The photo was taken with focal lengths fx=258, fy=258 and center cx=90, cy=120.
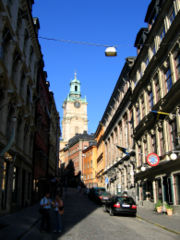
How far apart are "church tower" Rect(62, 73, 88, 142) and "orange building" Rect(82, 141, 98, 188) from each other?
103ft

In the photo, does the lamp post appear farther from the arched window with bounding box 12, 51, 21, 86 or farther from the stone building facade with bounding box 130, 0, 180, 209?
the arched window with bounding box 12, 51, 21, 86

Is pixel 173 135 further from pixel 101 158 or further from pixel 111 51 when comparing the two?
pixel 101 158

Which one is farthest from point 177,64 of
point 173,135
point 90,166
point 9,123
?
point 90,166

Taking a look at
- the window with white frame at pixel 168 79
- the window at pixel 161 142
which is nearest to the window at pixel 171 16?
the window with white frame at pixel 168 79

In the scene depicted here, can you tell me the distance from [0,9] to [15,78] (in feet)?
18.8

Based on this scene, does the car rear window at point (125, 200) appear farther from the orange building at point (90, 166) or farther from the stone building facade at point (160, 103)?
the orange building at point (90, 166)

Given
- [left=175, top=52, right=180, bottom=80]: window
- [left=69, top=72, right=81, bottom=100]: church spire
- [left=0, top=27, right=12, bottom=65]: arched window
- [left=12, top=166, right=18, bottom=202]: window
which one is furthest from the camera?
[left=69, top=72, right=81, bottom=100]: church spire

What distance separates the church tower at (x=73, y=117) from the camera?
118875mm

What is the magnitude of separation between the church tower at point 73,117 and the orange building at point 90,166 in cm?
3149

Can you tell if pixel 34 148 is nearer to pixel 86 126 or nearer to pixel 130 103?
pixel 130 103

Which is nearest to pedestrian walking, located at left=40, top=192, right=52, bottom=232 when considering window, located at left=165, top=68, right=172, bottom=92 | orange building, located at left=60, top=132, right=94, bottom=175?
window, located at left=165, top=68, right=172, bottom=92

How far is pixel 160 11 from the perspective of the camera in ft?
76.4

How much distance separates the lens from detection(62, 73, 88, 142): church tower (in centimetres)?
11888

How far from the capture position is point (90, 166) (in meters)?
80.1
